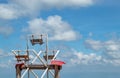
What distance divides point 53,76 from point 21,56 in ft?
8.38

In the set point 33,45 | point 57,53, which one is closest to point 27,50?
point 33,45

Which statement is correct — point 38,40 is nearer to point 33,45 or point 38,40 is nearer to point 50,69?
point 33,45

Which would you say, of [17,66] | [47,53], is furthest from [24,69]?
[47,53]

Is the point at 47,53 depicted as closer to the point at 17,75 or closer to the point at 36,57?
the point at 36,57

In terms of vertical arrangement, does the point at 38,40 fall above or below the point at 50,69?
above

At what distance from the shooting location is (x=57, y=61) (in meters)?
22.7

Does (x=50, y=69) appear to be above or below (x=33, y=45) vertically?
below

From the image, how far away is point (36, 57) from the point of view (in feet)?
76.6

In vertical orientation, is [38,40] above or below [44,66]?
above

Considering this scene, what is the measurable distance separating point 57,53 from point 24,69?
2491 mm

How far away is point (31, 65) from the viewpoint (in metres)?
23.3

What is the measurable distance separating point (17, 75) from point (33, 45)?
2.29 m

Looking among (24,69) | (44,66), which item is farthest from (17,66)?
(44,66)

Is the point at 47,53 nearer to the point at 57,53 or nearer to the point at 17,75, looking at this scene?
the point at 57,53
